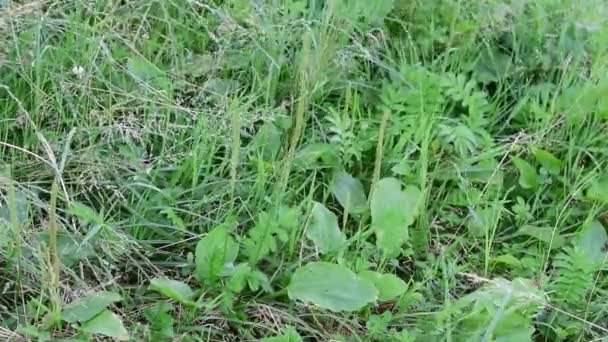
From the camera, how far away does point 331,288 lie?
1.52 m

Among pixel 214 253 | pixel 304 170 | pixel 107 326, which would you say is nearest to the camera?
pixel 107 326

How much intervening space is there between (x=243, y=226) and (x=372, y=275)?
27 cm

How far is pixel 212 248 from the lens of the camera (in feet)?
5.00

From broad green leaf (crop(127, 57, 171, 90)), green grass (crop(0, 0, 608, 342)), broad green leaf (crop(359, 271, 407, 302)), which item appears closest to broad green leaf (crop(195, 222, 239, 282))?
green grass (crop(0, 0, 608, 342))

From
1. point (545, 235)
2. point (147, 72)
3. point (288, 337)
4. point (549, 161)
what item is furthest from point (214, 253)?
point (549, 161)

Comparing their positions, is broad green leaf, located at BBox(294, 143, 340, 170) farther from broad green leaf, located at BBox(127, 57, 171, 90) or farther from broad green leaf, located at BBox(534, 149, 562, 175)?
broad green leaf, located at BBox(534, 149, 562, 175)

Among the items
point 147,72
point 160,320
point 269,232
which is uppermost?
point 147,72

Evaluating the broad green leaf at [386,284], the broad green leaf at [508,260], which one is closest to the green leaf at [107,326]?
the broad green leaf at [386,284]

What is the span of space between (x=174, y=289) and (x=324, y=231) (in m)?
0.30

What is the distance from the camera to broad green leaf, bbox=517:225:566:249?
176 cm

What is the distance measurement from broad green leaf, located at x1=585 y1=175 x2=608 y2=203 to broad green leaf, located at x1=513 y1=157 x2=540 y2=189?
4.2 inches

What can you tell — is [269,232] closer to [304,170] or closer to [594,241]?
[304,170]

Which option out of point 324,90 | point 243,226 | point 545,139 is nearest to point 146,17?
point 324,90

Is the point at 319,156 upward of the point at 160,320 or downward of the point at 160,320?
upward
